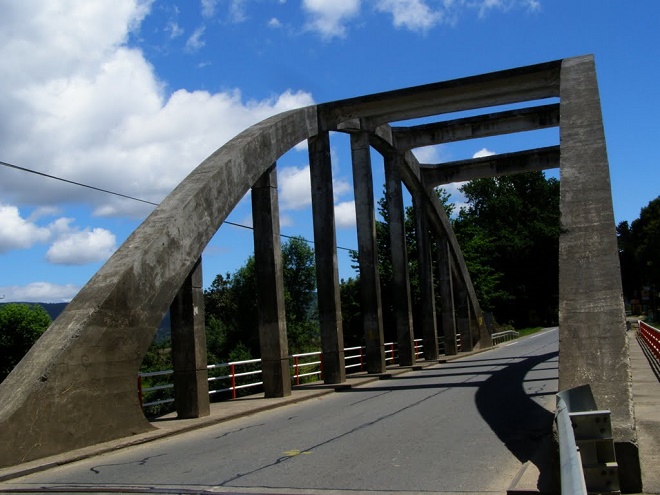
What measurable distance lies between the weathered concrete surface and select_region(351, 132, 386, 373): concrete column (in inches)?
374

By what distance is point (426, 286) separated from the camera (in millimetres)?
30531

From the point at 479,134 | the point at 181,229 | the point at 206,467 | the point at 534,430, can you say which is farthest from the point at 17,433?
the point at 479,134

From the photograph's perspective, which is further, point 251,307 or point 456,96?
point 251,307

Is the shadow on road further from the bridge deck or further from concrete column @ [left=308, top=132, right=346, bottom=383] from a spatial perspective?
concrete column @ [left=308, top=132, right=346, bottom=383]

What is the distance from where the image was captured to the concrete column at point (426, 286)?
97.5 ft

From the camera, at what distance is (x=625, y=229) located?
109m

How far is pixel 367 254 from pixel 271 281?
722 cm

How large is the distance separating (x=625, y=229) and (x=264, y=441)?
110 metres

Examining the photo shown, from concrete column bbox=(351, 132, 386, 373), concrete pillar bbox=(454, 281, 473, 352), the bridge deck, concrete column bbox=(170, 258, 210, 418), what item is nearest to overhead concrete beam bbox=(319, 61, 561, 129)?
concrete column bbox=(351, 132, 386, 373)

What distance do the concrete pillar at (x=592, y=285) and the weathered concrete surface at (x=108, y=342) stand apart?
6.37 m

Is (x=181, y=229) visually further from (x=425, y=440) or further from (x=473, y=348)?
(x=473, y=348)

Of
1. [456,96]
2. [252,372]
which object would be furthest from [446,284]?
[252,372]

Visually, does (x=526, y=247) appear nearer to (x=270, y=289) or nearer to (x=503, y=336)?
(x=503, y=336)

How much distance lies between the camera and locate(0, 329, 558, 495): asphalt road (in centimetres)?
698
